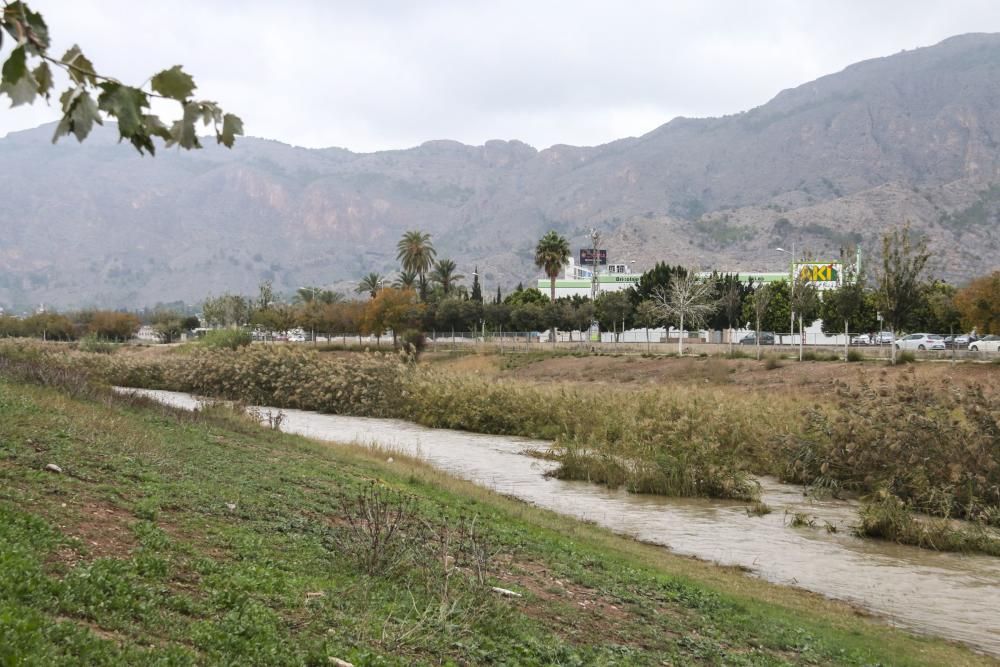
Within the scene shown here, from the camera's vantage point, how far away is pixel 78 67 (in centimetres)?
340

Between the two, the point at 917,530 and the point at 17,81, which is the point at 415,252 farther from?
the point at 17,81

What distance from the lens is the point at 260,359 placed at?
2297 inches

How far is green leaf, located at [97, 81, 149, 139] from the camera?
332cm

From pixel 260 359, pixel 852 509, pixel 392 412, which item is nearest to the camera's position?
pixel 852 509

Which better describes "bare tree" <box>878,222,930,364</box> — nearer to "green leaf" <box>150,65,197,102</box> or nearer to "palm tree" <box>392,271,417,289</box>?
"green leaf" <box>150,65,197,102</box>

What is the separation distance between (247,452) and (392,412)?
30005 mm

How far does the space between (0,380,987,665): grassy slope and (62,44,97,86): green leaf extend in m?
3.78

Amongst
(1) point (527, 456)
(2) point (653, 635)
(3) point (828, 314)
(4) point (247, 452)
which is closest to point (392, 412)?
(1) point (527, 456)

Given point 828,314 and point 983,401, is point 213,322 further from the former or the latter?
point 983,401

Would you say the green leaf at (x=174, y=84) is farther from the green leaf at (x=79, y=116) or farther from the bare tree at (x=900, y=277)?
the bare tree at (x=900, y=277)

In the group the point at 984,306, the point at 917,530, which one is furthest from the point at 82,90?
the point at 984,306

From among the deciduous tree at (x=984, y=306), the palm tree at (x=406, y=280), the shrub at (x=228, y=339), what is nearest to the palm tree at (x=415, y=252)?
the palm tree at (x=406, y=280)

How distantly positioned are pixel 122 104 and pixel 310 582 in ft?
22.6

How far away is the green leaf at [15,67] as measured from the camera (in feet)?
10.4
